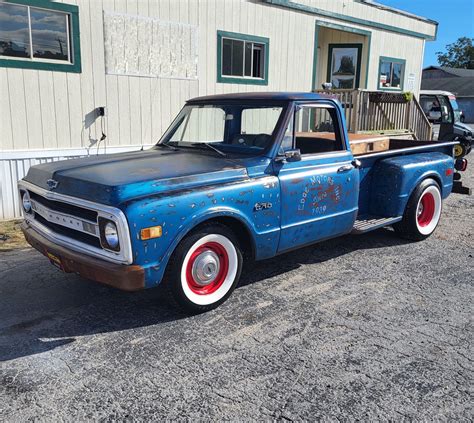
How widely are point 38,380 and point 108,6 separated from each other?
21.1 ft

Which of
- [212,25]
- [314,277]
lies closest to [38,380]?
[314,277]

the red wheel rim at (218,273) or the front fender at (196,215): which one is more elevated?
the front fender at (196,215)

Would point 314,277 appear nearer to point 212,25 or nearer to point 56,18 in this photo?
point 56,18

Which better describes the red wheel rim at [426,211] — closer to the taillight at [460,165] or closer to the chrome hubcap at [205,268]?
the taillight at [460,165]

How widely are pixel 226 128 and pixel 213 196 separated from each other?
4.09 feet

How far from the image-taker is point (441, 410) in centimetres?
279

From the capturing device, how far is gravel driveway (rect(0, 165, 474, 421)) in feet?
9.27

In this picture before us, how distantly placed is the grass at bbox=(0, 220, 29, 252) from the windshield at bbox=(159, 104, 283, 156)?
2.36m

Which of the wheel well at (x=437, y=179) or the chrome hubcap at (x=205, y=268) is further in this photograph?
the wheel well at (x=437, y=179)

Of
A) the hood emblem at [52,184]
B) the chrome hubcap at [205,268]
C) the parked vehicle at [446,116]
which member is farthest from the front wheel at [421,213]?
the parked vehicle at [446,116]

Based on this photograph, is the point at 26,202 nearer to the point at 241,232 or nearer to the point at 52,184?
the point at 52,184

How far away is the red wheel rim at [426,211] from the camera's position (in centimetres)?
637

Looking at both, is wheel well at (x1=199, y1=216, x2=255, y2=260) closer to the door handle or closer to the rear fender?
the door handle

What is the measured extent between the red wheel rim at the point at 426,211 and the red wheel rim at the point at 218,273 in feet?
11.1
